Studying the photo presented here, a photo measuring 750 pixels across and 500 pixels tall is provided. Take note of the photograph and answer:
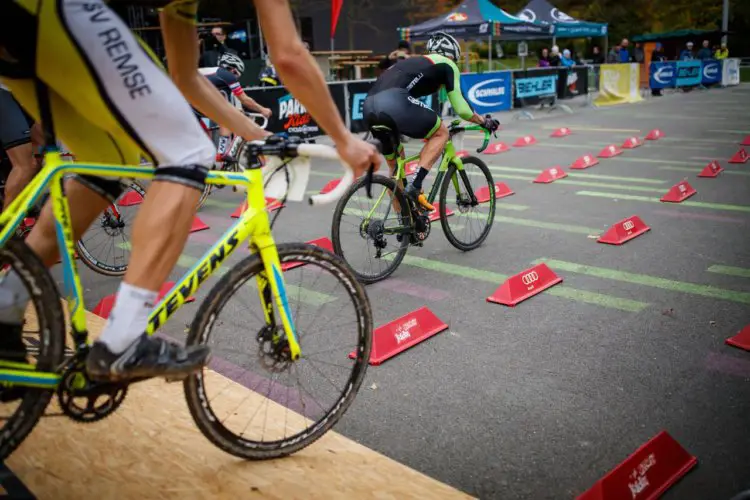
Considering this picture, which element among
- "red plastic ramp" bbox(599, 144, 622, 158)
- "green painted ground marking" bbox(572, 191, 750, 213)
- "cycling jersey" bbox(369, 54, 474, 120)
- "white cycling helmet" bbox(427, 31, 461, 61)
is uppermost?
"white cycling helmet" bbox(427, 31, 461, 61)

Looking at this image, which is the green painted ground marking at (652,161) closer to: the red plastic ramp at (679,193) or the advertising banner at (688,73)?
the red plastic ramp at (679,193)

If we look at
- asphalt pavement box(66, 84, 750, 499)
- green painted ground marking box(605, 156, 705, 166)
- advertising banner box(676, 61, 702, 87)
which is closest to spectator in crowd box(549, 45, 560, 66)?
advertising banner box(676, 61, 702, 87)

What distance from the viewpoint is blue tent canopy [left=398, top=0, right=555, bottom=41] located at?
21250 mm

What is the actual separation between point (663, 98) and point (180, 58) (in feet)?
86.7

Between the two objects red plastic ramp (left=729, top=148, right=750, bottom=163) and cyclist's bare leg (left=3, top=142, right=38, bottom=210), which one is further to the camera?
red plastic ramp (left=729, top=148, right=750, bottom=163)

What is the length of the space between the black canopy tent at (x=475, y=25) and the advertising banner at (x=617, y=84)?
299 cm

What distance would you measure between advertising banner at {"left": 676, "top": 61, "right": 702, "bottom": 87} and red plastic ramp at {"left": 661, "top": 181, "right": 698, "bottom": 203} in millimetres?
22597

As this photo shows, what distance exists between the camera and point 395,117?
5.85 meters

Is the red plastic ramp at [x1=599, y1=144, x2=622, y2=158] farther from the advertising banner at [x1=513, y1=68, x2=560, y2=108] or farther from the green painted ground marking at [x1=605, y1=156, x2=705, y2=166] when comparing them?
the advertising banner at [x1=513, y1=68, x2=560, y2=108]

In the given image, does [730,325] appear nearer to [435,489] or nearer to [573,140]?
[435,489]

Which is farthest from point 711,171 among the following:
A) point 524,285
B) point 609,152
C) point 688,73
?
point 688,73

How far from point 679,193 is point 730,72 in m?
27.6

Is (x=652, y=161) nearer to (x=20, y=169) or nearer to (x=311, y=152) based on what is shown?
(x=20, y=169)

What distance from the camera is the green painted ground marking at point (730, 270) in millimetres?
5516
